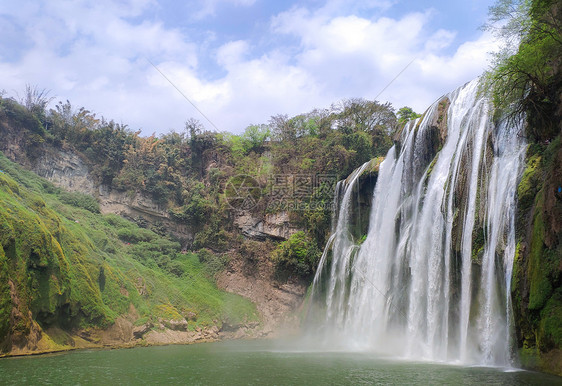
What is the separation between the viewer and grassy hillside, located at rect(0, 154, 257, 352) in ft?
54.4

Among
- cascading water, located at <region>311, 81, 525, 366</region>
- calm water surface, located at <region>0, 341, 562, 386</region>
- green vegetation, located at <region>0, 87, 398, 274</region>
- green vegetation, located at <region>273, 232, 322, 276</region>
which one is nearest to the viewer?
calm water surface, located at <region>0, 341, 562, 386</region>

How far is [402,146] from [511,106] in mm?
10700

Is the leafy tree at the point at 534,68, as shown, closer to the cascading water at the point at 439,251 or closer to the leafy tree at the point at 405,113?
the cascading water at the point at 439,251

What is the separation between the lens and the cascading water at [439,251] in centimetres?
1420

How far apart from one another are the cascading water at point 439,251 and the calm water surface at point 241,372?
2299 mm

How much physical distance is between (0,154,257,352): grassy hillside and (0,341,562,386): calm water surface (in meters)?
2.96

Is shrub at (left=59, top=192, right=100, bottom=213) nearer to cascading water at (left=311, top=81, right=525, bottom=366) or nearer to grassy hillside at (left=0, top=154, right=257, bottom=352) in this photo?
grassy hillside at (left=0, top=154, right=257, bottom=352)

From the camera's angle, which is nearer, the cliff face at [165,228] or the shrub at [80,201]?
the cliff face at [165,228]

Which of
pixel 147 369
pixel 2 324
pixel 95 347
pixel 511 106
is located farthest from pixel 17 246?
pixel 511 106

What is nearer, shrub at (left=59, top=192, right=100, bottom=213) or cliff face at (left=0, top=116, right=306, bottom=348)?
cliff face at (left=0, top=116, right=306, bottom=348)

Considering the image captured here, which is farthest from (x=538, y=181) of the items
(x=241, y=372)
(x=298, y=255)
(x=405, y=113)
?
(x=405, y=113)

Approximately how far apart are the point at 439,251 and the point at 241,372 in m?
9.83

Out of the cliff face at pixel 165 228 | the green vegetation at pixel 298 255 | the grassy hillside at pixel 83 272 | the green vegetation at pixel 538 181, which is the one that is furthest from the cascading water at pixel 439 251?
the grassy hillside at pixel 83 272

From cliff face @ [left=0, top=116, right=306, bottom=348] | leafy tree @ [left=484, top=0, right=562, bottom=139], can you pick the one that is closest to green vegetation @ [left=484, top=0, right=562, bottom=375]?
leafy tree @ [left=484, top=0, right=562, bottom=139]
